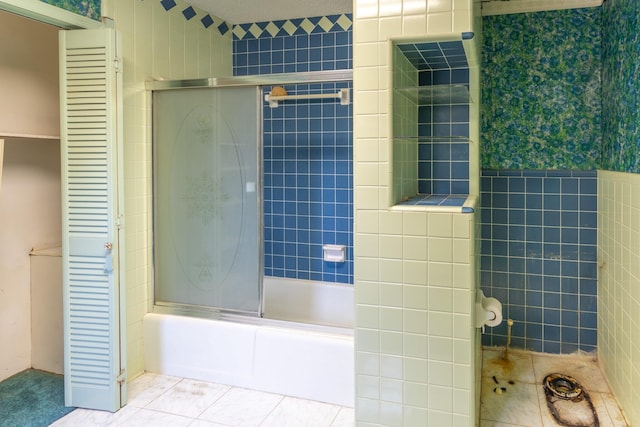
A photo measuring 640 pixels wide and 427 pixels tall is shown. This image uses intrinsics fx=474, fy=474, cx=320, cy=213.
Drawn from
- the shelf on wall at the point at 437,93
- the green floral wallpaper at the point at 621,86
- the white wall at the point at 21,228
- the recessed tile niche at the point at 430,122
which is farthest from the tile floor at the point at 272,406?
the shelf on wall at the point at 437,93

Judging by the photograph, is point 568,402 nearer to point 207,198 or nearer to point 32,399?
point 207,198

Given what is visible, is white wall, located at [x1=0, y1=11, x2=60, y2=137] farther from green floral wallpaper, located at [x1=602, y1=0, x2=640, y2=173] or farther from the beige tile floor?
green floral wallpaper, located at [x1=602, y1=0, x2=640, y2=173]

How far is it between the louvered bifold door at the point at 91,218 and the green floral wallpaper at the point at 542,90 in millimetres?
2246

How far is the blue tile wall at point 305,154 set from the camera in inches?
137

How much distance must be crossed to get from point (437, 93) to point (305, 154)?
5.07ft

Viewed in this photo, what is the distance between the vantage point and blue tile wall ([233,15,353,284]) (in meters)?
3.47

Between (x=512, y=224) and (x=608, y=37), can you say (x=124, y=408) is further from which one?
(x=608, y=37)

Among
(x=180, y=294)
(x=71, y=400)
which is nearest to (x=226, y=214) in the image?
(x=180, y=294)

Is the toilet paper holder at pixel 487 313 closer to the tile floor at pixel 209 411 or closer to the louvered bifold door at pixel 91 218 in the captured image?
the tile floor at pixel 209 411

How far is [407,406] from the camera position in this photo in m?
1.89

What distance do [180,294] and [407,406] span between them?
1.61 meters

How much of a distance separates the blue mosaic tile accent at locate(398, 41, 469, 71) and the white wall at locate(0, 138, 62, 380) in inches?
94.2

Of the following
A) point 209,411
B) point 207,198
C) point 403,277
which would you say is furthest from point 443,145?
point 209,411

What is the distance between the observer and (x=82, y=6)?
7.95 ft
